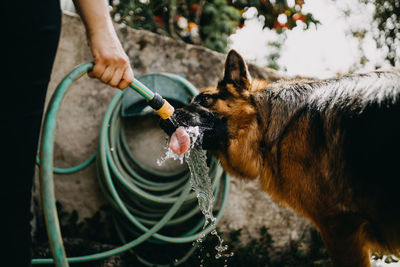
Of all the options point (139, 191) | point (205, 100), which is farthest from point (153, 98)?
point (139, 191)

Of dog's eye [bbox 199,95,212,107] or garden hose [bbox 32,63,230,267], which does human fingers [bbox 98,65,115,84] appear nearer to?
dog's eye [bbox 199,95,212,107]

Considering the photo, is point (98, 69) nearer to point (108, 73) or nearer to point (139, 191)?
point (108, 73)

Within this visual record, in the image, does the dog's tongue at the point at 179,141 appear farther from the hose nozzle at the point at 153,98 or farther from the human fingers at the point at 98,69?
the human fingers at the point at 98,69

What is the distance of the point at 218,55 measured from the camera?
3.30 metres

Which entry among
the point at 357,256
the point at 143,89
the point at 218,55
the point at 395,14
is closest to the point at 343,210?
the point at 357,256

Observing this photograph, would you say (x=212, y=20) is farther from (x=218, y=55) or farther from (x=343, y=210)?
(x=343, y=210)

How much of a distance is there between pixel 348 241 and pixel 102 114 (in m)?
2.41

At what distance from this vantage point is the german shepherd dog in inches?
61.0

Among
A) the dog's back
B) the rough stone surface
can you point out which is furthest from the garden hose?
the dog's back

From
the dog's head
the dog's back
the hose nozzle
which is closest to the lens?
the hose nozzle

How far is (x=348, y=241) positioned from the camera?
169 cm

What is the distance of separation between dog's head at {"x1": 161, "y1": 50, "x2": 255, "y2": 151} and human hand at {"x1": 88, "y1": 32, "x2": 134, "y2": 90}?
920 millimetres

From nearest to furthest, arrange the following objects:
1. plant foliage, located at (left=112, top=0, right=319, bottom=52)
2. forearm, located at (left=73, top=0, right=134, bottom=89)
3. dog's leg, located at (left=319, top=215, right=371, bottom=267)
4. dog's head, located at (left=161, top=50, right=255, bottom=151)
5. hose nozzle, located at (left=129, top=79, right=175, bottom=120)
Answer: forearm, located at (left=73, top=0, right=134, bottom=89) → hose nozzle, located at (left=129, top=79, right=175, bottom=120) → dog's leg, located at (left=319, top=215, right=371, bottom=267) → dog's head, located at (left=161, top=50, right=255, bottom=151) → plant foliage, located at (left=112, top=0, right=319, bottom=52)

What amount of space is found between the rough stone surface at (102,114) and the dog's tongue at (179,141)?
1195 millimetres
